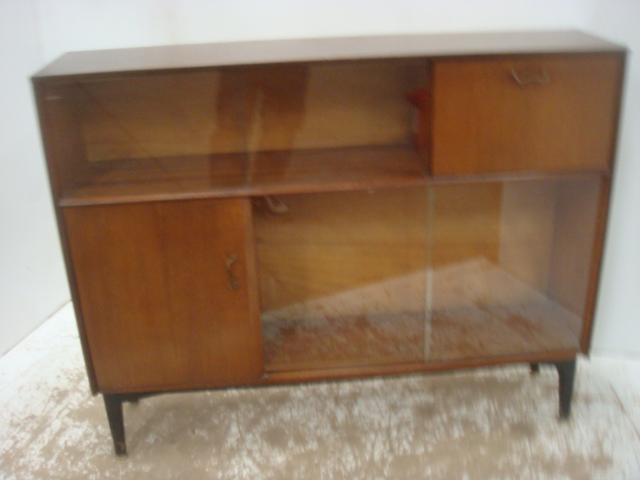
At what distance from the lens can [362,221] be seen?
135 centimetres

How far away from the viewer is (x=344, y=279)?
1417 millimetres

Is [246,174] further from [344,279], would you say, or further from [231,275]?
[344,279]

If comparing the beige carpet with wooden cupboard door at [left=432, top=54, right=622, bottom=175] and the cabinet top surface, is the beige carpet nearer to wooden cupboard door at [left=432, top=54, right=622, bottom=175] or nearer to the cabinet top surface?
wooden cupboard door at [left=432, top=54, right=622, bottom=175]

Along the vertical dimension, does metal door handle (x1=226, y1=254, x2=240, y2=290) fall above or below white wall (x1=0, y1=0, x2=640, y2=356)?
below

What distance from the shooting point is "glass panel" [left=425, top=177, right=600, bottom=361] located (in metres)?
1.25

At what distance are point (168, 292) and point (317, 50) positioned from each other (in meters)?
0.57

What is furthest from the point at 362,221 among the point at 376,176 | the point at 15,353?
the point at 15,353

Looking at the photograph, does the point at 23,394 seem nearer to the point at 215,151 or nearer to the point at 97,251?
the point at 97,251

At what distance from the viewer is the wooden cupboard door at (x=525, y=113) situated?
106 cm

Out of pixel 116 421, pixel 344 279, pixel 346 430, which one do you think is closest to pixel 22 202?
pixel 116 421

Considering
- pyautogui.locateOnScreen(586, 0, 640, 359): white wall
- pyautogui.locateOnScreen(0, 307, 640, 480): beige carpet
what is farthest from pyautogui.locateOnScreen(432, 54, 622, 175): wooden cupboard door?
pyautogui.locateOnScreen(0, 307, 640, 480): beige carpet

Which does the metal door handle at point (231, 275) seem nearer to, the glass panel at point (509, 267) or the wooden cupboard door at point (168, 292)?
the wooden cupboard door at point (168, 292)

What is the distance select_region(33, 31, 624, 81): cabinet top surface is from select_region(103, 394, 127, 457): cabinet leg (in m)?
0.68

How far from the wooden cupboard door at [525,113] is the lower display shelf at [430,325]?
33 cm
